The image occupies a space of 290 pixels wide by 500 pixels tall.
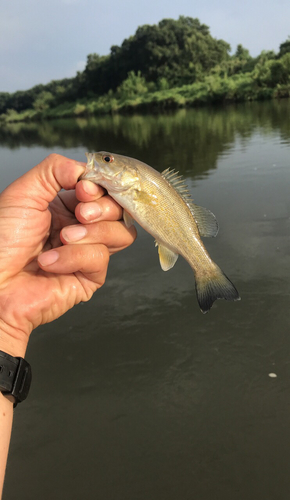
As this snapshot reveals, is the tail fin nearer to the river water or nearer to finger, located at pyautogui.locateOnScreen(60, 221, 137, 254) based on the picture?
finger, located at pyautogui.locateOnScreen(60, 221, 137, 254)

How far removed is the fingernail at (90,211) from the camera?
263cm

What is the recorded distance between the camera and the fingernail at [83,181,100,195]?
2.58 m

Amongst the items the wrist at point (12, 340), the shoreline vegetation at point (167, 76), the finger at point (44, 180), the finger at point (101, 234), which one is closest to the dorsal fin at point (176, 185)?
the finger at point (101, 234)

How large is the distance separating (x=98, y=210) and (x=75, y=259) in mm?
390

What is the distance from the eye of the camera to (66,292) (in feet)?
9.47

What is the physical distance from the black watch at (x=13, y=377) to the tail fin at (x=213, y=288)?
1.22m

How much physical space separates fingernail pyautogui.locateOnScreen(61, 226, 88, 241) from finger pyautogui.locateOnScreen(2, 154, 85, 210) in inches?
11.9

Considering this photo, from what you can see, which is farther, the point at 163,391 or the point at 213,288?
the point at 163,391

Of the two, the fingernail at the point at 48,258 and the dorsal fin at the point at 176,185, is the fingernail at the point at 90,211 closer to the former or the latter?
the fingernail at the point at 48,258

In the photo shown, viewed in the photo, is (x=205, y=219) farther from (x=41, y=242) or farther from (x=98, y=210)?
(x=41, y=242)

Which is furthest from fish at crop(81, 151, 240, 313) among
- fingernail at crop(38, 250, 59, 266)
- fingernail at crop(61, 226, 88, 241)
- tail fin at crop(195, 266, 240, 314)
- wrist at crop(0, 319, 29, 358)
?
wrist at crop(0, 319, 29, 358)

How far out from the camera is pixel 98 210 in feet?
8.75

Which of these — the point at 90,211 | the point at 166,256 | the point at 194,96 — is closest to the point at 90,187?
the point at 90,211

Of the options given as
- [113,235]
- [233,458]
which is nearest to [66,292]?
[113,235]
